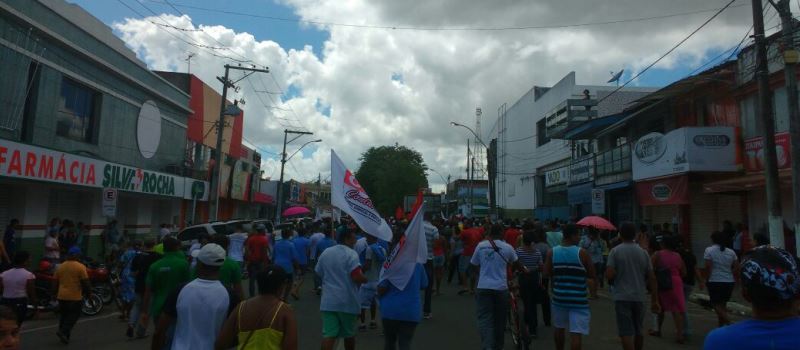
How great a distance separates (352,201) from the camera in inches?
254

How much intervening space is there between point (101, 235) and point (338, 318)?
683 inches

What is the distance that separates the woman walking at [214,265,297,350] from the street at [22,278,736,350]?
4299 millimetres

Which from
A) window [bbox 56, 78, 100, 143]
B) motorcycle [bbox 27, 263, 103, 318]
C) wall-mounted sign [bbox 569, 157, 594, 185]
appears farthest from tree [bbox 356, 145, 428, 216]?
motorcycle [bbox 27, 263, 103, 318]

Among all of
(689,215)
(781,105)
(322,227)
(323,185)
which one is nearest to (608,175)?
(689,215)

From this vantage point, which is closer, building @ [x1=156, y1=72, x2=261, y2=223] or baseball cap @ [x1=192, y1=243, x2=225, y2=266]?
baseball cap @ [x1=192, y1=243, x2=225, y2=266]

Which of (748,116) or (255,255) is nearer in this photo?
(255,255)

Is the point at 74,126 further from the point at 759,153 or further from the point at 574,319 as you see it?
the point at 759,153

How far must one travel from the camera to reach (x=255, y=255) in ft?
39.2

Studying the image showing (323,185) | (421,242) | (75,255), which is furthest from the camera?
(323,185)

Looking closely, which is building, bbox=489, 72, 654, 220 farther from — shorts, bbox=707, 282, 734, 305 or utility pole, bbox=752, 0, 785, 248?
shorts, bbox=707, 282, 734, 305

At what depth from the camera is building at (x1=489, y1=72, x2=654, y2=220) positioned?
101 feet

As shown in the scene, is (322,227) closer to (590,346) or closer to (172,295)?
(590,346)

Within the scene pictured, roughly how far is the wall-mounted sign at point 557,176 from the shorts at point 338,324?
2634 cm

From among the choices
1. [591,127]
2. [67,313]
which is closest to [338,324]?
[67,313]
